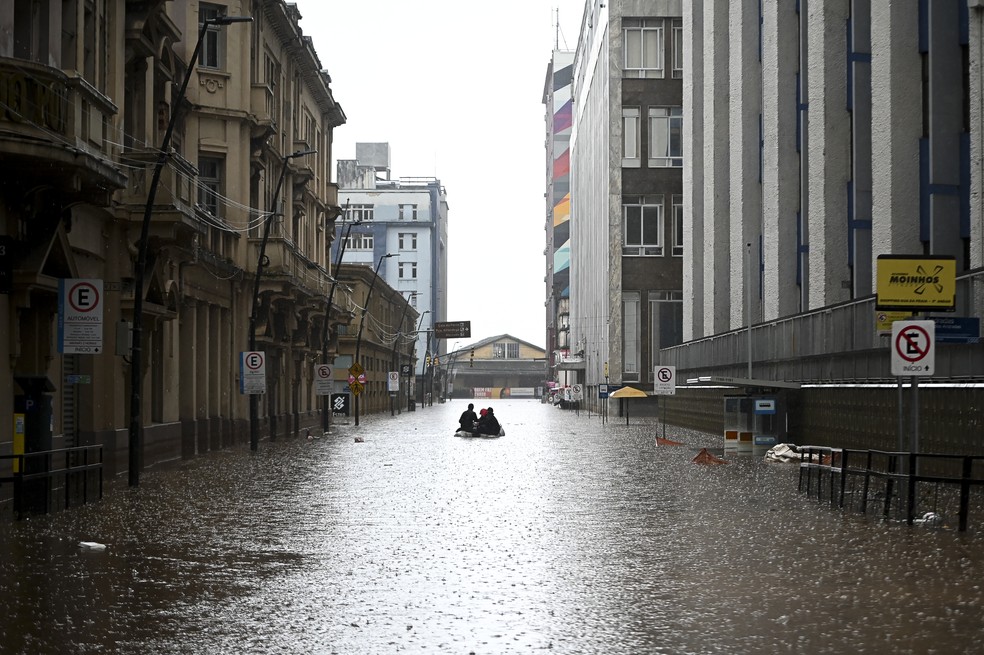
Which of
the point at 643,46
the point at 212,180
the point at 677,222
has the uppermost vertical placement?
the point at 643,46

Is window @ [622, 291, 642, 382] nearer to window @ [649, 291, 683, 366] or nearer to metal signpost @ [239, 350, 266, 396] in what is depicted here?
window @ [649, 291, 683, 366]

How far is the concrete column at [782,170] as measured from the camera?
144ft

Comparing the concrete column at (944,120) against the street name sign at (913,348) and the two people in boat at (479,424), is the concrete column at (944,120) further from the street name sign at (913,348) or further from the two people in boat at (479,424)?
the two people in boat at (479,424)

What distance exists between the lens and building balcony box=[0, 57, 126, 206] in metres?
20.1

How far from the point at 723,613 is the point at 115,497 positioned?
14346 mm

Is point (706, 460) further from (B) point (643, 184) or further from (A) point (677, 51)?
(A) point (677, 51)

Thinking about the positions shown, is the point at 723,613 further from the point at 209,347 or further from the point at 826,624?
the point at 209,347

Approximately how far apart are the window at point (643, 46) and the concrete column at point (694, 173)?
23.8 metres

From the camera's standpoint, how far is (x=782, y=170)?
44344 millimetres

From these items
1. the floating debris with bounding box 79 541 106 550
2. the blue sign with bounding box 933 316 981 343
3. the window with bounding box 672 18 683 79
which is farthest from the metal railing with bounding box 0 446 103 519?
the window with bounding box 672 18 683 79

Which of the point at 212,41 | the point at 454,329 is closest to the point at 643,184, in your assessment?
the point at 454,329

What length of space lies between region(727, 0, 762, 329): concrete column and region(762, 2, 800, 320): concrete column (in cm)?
481

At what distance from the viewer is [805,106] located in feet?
137

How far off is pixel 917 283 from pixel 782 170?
27090mm
